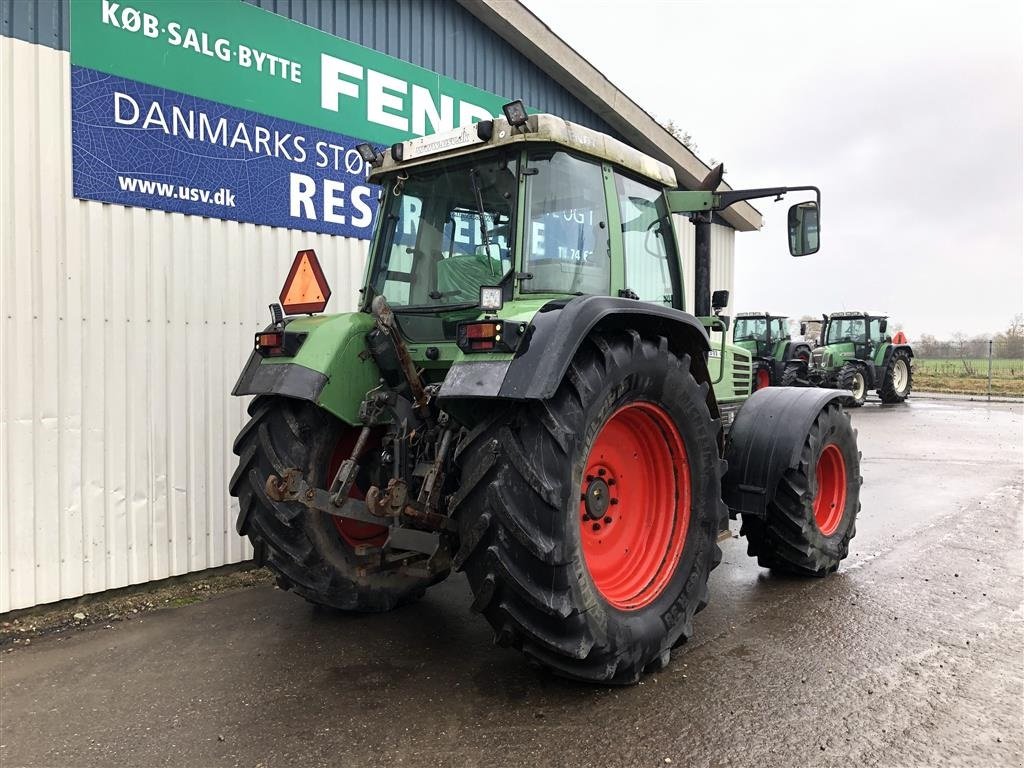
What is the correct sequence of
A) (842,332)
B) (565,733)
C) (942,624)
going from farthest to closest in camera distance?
(842,332) → (942,624) → (565,733)

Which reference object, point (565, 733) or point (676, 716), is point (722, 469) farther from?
point (565, 733)

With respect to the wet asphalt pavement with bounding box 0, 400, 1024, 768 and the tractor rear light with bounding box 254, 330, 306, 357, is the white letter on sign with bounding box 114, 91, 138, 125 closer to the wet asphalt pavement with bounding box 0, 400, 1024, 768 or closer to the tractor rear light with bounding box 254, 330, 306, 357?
the tractor rear light with bounding box 254, 330, 306, 357

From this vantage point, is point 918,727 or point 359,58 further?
point 359,58

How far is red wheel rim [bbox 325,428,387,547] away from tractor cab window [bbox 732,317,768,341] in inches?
678

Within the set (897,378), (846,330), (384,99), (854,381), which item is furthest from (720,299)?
→ (897,378)

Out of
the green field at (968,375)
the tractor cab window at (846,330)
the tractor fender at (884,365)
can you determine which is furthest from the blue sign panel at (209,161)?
the green field at (968,375)

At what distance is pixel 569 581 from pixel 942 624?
8.27ft

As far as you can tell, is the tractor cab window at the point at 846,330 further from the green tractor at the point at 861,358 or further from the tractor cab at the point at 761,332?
the tractor cab at the point at 761,332

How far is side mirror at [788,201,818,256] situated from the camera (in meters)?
4.44

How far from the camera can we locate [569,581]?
116 inches

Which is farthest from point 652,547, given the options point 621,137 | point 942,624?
point 621,137

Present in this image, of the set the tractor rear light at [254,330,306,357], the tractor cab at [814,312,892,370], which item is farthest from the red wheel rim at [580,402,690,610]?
the tractor cab at [814,312,892,370]

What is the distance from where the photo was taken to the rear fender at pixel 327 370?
11.9 ft

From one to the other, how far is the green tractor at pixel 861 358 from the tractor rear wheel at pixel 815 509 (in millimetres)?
14913
